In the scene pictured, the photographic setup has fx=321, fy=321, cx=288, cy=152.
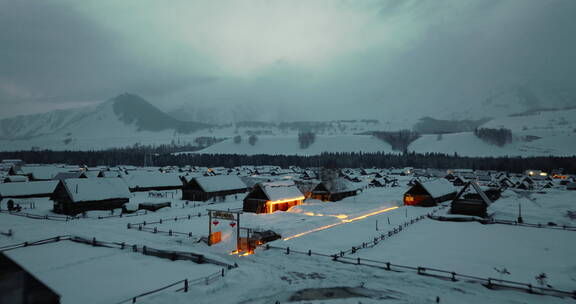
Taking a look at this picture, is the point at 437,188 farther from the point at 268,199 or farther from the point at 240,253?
the point at 240,253

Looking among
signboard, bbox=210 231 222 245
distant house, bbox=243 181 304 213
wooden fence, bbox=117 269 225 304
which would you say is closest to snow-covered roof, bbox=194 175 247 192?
distant house, bbox=243 181 304 213

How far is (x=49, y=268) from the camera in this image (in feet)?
56.9

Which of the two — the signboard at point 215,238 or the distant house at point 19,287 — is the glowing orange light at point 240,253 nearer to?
the signboard at point 215,238

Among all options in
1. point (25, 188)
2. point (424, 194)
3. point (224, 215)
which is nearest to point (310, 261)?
point (224, 215)

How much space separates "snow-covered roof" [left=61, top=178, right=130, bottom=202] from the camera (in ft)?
122

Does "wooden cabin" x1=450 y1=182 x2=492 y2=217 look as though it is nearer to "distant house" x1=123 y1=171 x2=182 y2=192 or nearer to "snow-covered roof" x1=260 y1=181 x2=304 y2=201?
"snow-covered roof" x1=260 y1=181 x2=304 y2=201

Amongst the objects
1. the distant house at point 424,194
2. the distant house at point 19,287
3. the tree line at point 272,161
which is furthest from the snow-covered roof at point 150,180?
the tree line at point 272,161

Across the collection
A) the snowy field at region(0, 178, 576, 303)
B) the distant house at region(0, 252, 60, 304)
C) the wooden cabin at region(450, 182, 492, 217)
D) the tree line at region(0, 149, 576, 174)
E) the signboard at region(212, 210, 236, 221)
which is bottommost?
the snowy field at region(0, 178, 576, 303)

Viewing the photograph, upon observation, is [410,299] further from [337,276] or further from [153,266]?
[153,266]

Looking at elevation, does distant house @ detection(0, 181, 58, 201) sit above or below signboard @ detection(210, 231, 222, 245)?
above

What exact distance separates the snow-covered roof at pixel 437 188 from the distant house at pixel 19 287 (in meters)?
43.4

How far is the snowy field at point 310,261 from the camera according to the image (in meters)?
13.8

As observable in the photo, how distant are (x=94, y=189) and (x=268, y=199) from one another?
21.3m

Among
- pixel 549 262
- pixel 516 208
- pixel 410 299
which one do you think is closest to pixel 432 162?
pixel 516 208
